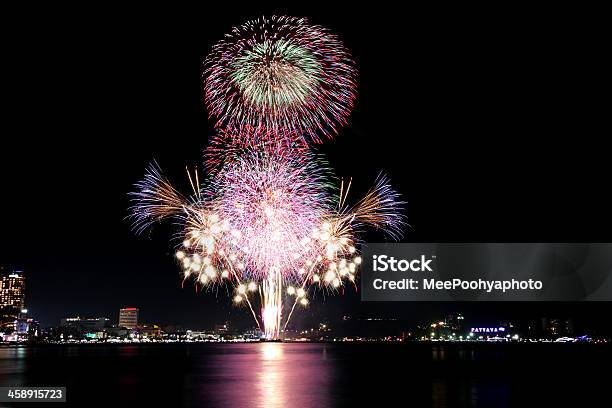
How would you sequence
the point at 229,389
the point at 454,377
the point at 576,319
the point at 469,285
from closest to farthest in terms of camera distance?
the point at 229,389
the point at 454,377
the point at 469,285
the point at 576,319

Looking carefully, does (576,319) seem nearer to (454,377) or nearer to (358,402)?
(454,377)

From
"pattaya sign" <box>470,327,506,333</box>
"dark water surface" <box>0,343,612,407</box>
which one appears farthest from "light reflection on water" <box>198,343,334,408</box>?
"pattaya sign" <box>470,327,506,333</box>

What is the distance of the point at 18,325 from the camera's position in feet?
653

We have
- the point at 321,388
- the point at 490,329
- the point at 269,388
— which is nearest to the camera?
the point at 269,388

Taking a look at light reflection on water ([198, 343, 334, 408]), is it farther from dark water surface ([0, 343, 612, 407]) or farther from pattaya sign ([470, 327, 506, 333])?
pattaya sign ([470, 327, 506, 333])

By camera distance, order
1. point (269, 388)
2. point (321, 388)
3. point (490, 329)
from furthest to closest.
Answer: point (490, 329) → point (321, 388) → point (269, 388)

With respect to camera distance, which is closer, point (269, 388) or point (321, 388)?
point (269, 388)

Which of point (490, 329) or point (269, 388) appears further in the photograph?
point (490, 329)

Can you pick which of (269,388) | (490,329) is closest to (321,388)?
(269,388)

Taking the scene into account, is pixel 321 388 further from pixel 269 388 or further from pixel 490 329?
pixel 490 329

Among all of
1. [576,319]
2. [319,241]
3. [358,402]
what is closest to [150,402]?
[358,402]

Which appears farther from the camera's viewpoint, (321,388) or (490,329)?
(490,329)

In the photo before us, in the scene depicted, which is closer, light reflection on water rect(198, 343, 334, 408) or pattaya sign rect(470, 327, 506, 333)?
light reflection on water rect(198, 343, 334, 408)

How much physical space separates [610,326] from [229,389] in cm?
12019
